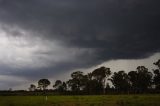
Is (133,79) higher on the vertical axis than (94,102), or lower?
higher

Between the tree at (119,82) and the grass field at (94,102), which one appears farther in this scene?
the tree at (119,82)

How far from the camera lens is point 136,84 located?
163 m

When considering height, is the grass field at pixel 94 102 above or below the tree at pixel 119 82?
below

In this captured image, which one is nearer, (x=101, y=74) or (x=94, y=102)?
(x=94, y=102)

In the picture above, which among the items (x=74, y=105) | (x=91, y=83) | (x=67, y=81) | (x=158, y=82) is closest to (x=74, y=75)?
(x=67, y=81)

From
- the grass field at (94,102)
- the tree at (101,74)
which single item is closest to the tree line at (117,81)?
the tree at (101,74)

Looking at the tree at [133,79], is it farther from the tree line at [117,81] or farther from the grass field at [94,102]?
the grass field at [94,102]

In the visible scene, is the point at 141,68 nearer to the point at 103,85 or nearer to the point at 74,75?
the point at 103,85

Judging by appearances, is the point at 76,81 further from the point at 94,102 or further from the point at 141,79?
the point at 94,102

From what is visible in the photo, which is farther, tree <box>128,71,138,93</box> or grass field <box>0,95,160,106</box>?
tree <box>128,71,138,93</box>

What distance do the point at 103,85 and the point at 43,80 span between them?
177 feet

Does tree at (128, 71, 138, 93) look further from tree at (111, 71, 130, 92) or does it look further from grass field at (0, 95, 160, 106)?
grass field at (0, 95, 160, 106)

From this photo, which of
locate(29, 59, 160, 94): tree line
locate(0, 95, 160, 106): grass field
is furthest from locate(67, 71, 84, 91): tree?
locate(0, 95, 160, 106): grass field

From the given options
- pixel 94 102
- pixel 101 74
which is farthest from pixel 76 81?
pixel 94 102
